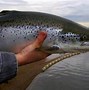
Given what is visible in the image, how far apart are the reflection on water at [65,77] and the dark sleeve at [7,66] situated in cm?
24

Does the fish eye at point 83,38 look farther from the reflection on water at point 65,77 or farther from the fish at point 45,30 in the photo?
the reflection on water at point 65,77

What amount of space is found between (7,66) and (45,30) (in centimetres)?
108

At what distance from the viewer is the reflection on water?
212 cm

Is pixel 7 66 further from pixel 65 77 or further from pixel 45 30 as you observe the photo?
pixel 45 30

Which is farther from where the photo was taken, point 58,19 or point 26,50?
point 58,19

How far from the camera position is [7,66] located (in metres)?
1.86

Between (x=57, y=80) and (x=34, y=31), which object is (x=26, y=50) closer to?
(x=57, y=80)

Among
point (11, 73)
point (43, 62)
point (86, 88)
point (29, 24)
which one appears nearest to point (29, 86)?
point (11, 73)

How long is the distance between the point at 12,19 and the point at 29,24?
216 millimetres

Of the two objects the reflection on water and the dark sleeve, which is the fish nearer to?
the reflection on water

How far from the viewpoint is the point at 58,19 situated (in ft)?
9.76

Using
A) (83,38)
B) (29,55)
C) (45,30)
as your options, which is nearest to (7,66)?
(29,55)

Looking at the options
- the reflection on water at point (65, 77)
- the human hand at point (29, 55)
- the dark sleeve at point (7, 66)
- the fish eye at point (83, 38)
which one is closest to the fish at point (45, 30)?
the fish eye at point (83, 38)

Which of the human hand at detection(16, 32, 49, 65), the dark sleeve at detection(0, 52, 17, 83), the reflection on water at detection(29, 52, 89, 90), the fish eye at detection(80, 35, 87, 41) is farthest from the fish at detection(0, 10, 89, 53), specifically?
the dark sleeve at detection(0, 52, 17, 83)
